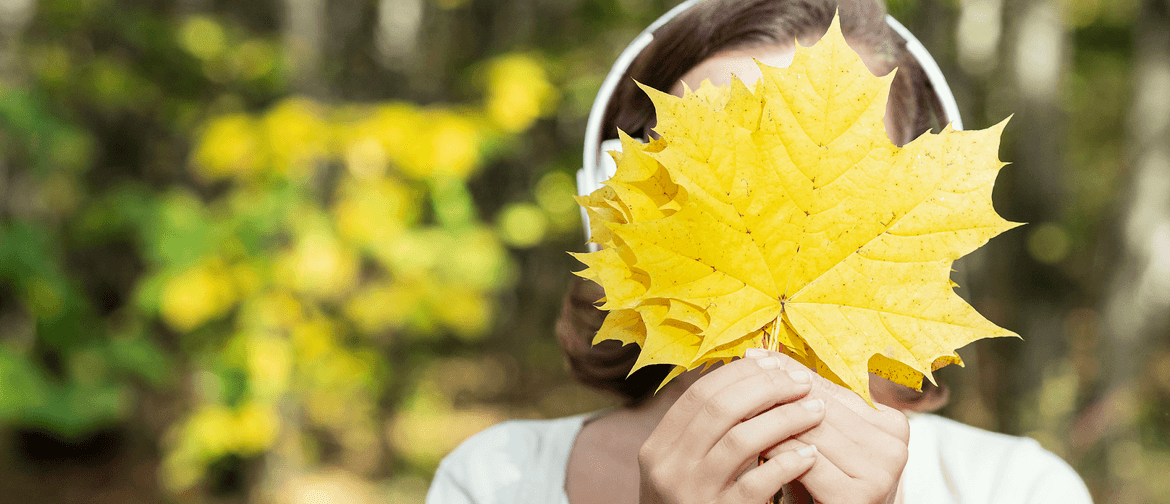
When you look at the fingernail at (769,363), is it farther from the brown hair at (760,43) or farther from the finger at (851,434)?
the brown hair at (760,43)

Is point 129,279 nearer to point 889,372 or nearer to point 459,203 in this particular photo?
point 459,203

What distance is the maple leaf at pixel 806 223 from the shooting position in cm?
56

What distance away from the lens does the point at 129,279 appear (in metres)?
4.18

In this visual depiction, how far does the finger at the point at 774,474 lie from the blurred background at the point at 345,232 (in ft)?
6.32

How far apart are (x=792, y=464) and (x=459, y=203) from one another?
240cm

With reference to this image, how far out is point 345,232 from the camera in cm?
262

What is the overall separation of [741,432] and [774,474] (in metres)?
0.05

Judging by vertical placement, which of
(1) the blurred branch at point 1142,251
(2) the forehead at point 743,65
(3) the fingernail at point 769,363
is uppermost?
(2) the forehead at point 743,65

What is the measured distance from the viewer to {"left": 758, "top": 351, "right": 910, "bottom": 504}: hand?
58cm

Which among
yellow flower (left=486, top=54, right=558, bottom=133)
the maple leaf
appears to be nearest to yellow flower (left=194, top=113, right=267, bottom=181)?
yellow flower (left=486, top=54, right=558, bottom=133)

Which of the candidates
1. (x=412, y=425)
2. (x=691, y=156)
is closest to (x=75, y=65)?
(x=412, y=425)

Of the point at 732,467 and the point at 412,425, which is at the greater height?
the point at 732,467

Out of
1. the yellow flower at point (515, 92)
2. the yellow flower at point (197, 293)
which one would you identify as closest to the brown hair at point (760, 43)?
the yellow flower at point (515, 92)

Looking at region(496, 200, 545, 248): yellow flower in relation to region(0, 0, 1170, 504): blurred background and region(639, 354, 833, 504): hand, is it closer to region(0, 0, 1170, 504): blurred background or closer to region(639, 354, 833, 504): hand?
region(0, 0, 1170, 504): blurred background
